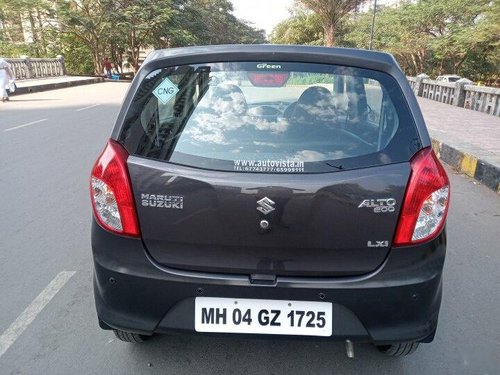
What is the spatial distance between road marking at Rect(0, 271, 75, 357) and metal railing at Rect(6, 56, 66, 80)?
2224 cm

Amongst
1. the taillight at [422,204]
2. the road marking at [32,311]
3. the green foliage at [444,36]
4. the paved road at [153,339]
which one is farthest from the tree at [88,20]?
the taillight at [422,204]

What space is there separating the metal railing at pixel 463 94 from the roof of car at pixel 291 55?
11.1m

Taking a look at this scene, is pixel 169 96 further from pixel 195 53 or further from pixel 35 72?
pixel 35 72

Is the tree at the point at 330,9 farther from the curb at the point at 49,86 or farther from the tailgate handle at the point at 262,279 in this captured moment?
the tailgate handle at the point at 262,279

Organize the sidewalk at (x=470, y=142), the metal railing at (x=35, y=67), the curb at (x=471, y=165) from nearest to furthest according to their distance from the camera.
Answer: the curb at (x=471, y=165) → the sidewalk at (x=470, y=142) → the metal railing at (x=35, y=67)

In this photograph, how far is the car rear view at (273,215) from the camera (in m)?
1.87

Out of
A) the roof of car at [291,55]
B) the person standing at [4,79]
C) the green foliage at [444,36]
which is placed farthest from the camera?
the green foliage at [444,36]

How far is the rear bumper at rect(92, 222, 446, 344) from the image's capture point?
1.89 metres

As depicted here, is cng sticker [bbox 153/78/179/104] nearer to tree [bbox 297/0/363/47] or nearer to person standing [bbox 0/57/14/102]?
person standing [bbox 0/57/14/102]

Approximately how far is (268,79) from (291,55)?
170 millimetres

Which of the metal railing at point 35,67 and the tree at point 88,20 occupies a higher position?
the tree at point 88,20

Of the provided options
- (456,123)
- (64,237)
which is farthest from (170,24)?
(64,237)

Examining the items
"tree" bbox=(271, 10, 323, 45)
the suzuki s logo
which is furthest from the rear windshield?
"tree" bbox=(271, 10, 323, 45)

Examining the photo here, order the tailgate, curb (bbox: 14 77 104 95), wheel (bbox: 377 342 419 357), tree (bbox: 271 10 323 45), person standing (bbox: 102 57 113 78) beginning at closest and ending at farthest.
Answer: the tailgate → wheel (bbox: 377 342 419 357) → curb (bbox: 14 77 104 95) → person standing (bbox: 102 57 113 78) → tree (bbox: 271 10 323 45)
